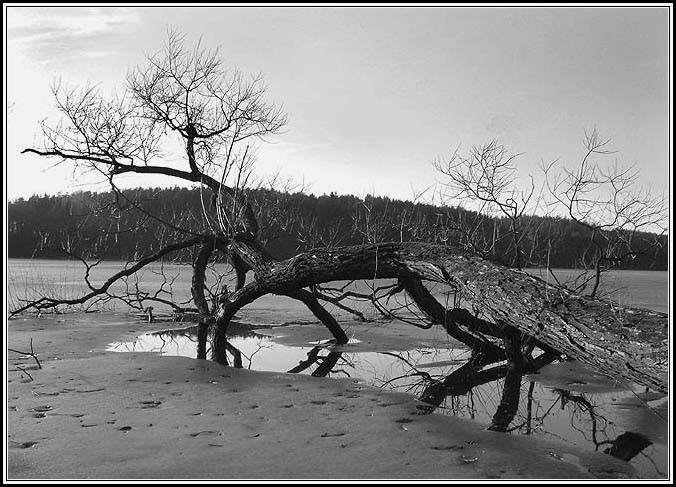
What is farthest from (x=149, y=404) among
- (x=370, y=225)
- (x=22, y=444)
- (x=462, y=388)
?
(x=370, y=225)

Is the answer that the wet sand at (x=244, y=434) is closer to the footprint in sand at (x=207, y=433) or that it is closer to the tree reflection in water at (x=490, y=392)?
the footprint in sand at (x=207, y=433)

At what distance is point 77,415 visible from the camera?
4477mm

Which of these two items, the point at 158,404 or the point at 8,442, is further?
the point at 158,404

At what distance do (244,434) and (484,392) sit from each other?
8.85 ft

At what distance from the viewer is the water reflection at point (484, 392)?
440 cm

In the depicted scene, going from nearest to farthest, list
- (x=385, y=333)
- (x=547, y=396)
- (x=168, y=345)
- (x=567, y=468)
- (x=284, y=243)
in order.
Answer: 1. (x=567, y=468)
2. (x=547, y=396)
3. (x=168, y=345)
4. (x=385, y=333)
5. (x=284, y=243)

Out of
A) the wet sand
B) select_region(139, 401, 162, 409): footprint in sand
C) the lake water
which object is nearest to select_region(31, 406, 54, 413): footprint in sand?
the wet sand

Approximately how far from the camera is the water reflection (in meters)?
4.40

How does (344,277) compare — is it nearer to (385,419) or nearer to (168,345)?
Result: (385,419)

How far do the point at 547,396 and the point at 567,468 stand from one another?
7.04ft

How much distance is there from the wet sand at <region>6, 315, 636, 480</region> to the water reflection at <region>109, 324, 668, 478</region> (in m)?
0.34

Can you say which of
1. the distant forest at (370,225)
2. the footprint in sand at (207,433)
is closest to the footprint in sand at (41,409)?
the footprint in sand at (207,433)

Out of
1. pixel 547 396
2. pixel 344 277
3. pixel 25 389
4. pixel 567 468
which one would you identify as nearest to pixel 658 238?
pixel 547 396

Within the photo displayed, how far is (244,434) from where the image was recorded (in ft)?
13.5
